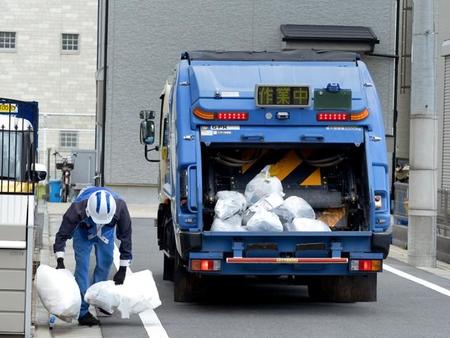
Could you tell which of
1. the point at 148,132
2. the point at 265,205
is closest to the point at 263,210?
the point at 265,205

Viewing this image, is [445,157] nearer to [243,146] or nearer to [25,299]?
[243,146]

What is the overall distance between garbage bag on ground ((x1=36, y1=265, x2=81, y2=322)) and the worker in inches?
11.0

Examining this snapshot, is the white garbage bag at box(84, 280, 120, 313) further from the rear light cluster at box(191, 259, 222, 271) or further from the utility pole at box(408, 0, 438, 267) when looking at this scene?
the utility pole at box(408, 0, 438, 267)

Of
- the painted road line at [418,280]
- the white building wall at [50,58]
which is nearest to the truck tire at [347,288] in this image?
the painted road line at [418,280]

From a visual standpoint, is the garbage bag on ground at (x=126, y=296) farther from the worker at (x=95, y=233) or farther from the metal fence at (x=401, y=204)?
the metal fence at (x=401, y=204)

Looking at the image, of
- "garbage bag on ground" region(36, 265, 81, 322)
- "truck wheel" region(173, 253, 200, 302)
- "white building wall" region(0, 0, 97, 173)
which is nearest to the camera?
"garbage bag on ground" region(36, 265, 81, 322)

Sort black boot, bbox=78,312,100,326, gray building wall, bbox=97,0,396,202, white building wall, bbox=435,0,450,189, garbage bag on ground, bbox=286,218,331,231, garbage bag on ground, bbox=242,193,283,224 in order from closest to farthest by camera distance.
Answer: black boot, bbox=78,312,100,326 → garbage bag on ground, bbox=286,218,331,231 → garbage bag on ground, bbox=242,193,283,224 → white building wall, bbox=435,0,450,189 → gray building wall, bbox=97,0,396,202

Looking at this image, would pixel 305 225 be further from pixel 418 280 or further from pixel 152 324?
pixel 418 280

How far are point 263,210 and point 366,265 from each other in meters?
1.36

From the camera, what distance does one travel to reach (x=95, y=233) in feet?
41.0

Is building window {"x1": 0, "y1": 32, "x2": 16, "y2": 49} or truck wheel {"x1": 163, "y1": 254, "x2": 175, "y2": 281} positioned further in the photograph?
building window {"x1": 0, "y1": 32, "x2": 16, "y2": 49}

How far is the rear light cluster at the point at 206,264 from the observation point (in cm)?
1339

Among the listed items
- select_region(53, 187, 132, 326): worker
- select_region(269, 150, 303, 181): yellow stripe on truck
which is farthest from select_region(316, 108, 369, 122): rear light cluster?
select_region(53, 187, 132, 326): worker

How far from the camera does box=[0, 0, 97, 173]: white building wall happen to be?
58250mm
